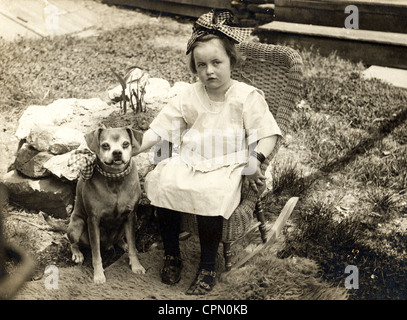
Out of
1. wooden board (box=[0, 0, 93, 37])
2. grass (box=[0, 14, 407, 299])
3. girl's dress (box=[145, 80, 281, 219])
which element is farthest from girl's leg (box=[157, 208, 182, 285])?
wooden board (box=[0, 0, 93, 37])

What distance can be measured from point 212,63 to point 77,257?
1.50m

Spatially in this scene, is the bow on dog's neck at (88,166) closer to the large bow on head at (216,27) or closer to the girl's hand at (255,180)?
the girl's hand at (255,180)

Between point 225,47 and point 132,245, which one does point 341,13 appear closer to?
point 225,47

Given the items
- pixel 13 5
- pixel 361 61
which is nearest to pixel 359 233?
pixel 361 61

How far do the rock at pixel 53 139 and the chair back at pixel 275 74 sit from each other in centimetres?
132

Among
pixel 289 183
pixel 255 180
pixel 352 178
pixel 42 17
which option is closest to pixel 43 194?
pixel 255 180

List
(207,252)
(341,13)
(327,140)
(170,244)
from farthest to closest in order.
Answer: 1. (341,13)
2. (327,140)
3. (170,244)
4. (207,252)

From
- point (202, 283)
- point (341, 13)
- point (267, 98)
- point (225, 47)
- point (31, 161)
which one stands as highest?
point (341, 13)

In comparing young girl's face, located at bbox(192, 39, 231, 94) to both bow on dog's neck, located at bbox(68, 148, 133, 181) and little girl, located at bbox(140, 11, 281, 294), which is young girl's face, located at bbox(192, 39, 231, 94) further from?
bow on dog's neck, located at bbox(68, 148, 133, 181)

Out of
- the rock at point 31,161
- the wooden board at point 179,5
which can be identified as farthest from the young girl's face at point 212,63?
the wooden board at point 179,5

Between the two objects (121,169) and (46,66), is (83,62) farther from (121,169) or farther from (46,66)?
(121,169)

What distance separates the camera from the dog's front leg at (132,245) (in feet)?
9.65

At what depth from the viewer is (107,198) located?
2771mm

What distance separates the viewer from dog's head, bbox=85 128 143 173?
2600 millimetres
